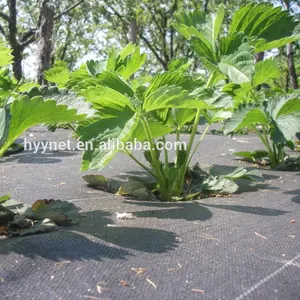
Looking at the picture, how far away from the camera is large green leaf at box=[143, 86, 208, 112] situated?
4.22 ft

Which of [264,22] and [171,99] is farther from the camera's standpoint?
[264,22]

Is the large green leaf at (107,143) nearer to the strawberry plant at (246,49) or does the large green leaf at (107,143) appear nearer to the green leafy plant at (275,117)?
the strawberry plant at (246,49)

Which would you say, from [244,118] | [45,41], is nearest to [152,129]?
[244,118]

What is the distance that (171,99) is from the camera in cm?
131

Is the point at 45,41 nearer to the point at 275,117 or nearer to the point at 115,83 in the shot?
the point at 275,117

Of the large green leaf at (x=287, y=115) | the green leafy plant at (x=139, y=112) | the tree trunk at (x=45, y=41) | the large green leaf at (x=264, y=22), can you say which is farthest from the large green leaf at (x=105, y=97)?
the tree trunk at (x=45, y=41)

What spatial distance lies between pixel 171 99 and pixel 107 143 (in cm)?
23

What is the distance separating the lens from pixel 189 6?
57.1ft

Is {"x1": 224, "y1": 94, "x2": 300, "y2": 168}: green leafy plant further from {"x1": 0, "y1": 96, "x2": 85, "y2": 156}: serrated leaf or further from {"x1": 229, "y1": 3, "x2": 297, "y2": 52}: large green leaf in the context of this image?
{"x1": 0, "y1": 96, "x2": 85, "y2": 156}: serrated leaf

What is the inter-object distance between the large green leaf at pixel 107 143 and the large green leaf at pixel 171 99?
0.07 metres

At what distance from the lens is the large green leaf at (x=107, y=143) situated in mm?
1299

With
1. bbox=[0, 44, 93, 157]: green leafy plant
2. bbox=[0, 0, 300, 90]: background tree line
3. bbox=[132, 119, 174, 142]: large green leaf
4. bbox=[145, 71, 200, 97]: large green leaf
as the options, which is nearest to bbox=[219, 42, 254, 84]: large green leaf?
bbox=[145, 71, 200, 97]: large green leaf

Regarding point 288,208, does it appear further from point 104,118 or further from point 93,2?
point 93,2

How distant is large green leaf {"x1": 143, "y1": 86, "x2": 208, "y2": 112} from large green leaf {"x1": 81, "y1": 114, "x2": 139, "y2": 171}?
73mm
